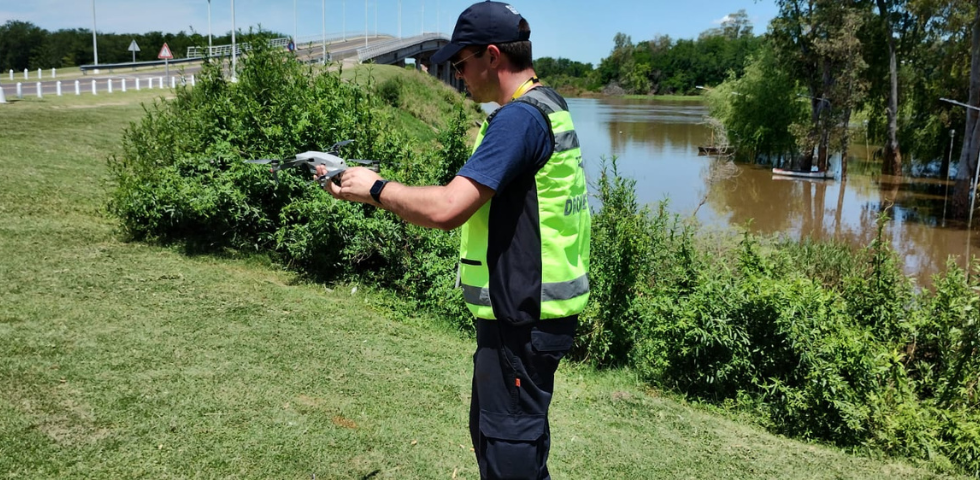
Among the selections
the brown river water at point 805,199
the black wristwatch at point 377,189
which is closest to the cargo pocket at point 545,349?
the black wristwatch at point 377,189

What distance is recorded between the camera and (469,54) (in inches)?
93.7

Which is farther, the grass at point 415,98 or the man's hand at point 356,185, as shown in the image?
the grass at point 415,98

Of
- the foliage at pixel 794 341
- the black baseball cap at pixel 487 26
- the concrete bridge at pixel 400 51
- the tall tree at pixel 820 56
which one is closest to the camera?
the black baseball cap at pixel 487 26

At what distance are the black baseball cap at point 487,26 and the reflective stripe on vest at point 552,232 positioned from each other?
208mm

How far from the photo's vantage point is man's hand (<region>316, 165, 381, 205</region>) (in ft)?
7.81

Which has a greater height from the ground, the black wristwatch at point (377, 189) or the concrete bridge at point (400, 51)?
the concrete bridge at point (400, 51)

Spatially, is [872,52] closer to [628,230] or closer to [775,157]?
[775,157]

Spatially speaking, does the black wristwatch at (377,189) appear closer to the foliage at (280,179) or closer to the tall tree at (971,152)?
the foliage at (280,179)

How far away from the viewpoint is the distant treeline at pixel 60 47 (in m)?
61.4

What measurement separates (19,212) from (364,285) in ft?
13.4

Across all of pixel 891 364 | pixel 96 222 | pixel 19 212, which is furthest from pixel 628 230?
pixel 19 212

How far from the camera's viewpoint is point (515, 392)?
7.96 ft

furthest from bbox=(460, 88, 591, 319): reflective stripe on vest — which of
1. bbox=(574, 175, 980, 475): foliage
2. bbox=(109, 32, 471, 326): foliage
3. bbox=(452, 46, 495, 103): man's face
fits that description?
bbox=(109, 32, 471, 326): foliage

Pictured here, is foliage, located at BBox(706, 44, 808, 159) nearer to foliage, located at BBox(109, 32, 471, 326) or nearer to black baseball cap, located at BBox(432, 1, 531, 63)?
foliage, located at BBox(109, 32, 471, 326)
